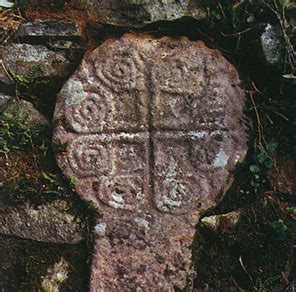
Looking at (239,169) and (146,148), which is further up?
(146,148)

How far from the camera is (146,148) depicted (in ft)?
11.3

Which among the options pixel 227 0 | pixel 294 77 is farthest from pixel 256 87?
pixel 227 0

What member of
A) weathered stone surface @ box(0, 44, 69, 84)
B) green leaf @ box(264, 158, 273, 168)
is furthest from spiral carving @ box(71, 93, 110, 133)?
green leaf @ box(264, 158, 273, 168)

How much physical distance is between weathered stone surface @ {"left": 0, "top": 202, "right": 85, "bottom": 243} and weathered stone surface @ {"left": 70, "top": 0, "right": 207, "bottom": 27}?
3.36ft

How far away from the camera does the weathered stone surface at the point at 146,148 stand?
Result: 340cm

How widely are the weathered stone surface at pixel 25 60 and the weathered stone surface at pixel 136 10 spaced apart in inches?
11.9

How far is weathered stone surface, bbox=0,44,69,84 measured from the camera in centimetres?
346

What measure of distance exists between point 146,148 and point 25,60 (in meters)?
0.79

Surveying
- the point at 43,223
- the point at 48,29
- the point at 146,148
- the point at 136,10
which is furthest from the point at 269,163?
the point at 48,29

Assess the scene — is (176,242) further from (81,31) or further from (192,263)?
(81,31)

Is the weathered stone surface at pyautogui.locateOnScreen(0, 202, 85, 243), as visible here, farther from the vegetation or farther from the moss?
the moss

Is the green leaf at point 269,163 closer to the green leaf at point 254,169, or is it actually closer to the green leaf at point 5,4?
the green leaf at point 254,169

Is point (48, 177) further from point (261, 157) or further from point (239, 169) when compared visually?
point (261, 157)

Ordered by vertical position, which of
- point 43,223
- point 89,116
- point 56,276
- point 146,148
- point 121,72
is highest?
point 121,72
